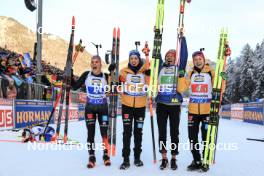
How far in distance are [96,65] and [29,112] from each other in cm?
750

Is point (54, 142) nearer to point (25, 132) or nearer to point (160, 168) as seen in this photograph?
point (25, 132)

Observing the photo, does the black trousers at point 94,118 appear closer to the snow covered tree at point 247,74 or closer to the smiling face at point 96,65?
the smiling face at point 96,65

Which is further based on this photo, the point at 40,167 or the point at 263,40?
the point at 263,40

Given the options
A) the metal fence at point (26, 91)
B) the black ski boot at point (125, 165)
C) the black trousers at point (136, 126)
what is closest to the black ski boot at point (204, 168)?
the black trousers at point (136, 126)

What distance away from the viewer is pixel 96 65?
6.79m

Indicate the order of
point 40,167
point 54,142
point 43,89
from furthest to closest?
point 43,89 → point 54,142 → point 40,167

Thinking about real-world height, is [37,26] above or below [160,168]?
above

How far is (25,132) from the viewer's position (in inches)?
384

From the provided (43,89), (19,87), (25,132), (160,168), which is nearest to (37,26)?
(43,89)

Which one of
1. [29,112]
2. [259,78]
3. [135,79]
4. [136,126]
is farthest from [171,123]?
[259,78]

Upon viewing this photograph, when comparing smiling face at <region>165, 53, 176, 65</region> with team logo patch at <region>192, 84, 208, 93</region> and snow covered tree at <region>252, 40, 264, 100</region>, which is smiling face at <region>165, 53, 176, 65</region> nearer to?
team logo patch at <region>192, 84, 208, 93</region>

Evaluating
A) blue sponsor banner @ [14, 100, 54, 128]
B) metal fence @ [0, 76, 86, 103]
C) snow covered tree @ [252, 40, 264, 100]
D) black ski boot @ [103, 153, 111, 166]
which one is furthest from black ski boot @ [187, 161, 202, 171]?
snow covered tree @ [252, 40, 264, 100]

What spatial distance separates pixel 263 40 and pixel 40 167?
53723 millimetres

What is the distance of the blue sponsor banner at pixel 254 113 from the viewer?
70.5ft
